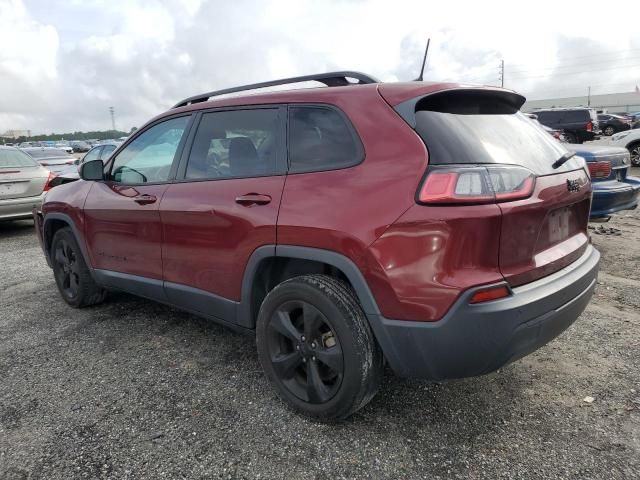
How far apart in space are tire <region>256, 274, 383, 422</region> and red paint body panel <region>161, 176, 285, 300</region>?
0.33m

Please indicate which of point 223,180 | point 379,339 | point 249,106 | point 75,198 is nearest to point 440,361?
point 379,339

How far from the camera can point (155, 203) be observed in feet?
10.8

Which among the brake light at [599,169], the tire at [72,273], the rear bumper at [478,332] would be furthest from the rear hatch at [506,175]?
the tire at [72,273]

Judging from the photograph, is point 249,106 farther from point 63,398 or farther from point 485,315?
point 63,398

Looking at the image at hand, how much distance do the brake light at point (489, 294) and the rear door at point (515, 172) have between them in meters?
0.07

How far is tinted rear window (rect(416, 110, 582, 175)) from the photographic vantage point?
2135 millimetres

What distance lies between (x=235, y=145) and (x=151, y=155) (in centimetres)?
95

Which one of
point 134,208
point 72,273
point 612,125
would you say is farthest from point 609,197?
point 612,125

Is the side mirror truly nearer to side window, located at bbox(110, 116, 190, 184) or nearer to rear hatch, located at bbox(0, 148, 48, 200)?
side window, located at bbox(110, 116, 190, 184)

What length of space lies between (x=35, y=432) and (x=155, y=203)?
1.50m

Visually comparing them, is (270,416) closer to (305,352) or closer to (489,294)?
(305,352)

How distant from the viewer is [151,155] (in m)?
3.57

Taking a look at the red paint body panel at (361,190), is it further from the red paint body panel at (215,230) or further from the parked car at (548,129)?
the parked car at (548,129)

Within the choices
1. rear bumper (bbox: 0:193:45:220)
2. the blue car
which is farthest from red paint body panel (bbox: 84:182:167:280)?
rear bumper (bbox: 0:193:45:220)
